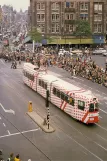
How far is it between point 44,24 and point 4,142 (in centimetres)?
7074

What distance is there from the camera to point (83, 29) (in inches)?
3703

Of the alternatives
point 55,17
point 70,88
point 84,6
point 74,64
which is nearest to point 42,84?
point 70,88

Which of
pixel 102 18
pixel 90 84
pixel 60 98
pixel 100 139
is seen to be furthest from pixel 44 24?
pixel 100 139

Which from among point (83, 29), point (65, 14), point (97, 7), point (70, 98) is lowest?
point (70, 98)

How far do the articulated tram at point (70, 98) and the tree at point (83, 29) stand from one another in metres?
51.3

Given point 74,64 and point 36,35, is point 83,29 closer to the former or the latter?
point 36,35

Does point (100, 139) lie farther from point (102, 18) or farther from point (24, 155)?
point (102, 18)

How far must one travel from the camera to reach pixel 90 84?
49.8 metres

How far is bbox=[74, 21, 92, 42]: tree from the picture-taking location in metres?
94.1

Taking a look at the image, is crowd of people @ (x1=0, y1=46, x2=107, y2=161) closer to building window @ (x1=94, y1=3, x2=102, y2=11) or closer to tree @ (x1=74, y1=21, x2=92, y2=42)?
tree @ (x1=74, y1=21, x2=92, y2=42)

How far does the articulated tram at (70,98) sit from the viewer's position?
107ft

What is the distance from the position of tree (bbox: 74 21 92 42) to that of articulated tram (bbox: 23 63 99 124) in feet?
168

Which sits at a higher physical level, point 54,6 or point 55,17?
point 54,6

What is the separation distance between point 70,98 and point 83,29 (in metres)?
61.6
